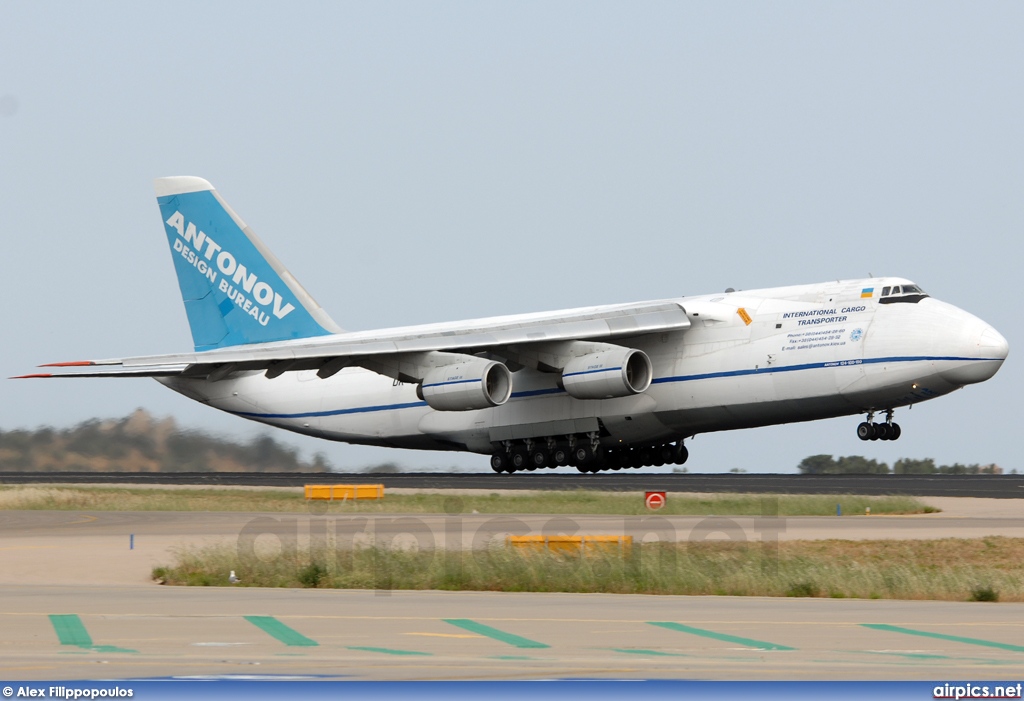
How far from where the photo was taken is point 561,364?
36.3 m

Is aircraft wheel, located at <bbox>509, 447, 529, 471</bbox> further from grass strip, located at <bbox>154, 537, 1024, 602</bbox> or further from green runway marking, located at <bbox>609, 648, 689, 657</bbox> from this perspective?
green runway marking, located at <bbox>609, 648, 689, 657</bbox>

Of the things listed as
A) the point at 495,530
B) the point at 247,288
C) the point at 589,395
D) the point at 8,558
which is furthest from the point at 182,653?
the point at 247,288

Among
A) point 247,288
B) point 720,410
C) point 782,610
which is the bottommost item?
point 782,610

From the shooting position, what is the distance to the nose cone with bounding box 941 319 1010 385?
106ft

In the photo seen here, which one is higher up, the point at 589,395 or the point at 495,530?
the point at 589,395

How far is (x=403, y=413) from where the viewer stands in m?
38.9

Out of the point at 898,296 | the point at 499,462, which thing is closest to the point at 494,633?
the point at 898,296

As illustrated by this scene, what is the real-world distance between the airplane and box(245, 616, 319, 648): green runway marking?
23.2 metres

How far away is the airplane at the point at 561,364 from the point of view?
33.2 metres

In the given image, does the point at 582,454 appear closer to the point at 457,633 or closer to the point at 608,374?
the point at 608,374

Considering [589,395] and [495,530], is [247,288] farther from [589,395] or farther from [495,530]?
[495,530]

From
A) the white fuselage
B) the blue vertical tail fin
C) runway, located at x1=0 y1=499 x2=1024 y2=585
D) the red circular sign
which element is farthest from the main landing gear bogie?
runway, located at x1=0 y1=499 x2=1024 y2=585

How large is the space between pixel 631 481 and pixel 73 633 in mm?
25234

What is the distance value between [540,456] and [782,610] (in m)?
25.2
